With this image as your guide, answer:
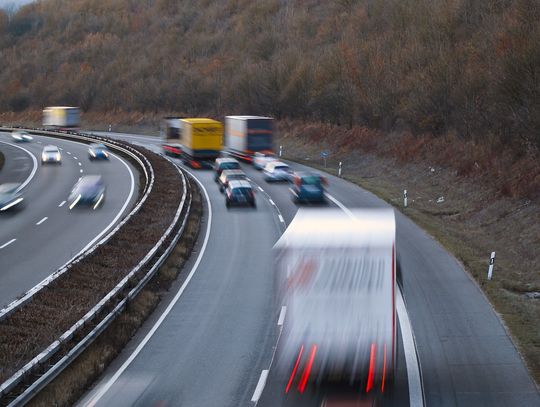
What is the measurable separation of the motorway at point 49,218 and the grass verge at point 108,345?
397 centimetres

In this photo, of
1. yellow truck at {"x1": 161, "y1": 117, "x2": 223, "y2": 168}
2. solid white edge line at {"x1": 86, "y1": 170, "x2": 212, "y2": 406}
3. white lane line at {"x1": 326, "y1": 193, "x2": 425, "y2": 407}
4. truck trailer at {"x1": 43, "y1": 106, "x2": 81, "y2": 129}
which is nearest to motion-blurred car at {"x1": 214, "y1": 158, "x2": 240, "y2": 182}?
yellow truck at {"x1": 161, "y1": 117, "x2": 223, "y2": 168}

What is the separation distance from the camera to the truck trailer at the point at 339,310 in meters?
12.2

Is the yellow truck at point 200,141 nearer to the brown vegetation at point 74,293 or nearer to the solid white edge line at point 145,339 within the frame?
the brown vegetation at point 74,293

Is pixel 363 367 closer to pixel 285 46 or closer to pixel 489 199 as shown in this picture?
pixel 489 199

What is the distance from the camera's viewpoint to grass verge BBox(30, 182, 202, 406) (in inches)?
536

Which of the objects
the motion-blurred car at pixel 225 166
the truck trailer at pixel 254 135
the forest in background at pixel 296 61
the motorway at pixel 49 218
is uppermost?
the forest in background at pixel 296 61

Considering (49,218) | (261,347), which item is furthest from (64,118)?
(261,347)

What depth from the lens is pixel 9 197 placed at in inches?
1505

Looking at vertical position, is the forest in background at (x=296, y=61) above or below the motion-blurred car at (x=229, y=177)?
above

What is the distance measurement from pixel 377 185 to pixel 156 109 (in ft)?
239

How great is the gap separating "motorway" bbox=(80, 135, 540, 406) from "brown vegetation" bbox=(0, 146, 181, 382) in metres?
1.59

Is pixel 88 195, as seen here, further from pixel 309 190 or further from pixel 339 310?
pixel 339 310

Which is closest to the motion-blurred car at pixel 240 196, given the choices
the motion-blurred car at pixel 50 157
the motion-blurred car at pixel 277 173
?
the motion-blurred car at pixel 277 173

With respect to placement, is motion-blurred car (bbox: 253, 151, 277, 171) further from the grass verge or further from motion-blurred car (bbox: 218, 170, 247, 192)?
the grass verge
